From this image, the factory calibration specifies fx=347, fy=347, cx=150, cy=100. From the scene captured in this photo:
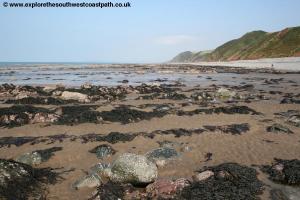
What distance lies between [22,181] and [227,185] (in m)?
4.17

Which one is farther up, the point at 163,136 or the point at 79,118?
the point at 79,118

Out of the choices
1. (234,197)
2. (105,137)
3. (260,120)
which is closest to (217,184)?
(234,197)

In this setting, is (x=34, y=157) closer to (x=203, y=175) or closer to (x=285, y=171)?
(x=203, y=175)

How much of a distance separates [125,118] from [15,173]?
6.34m

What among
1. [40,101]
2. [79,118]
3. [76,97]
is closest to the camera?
[79,118]

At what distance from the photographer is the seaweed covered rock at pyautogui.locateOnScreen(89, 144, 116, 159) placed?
363 inches

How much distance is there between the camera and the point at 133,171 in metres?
7.25

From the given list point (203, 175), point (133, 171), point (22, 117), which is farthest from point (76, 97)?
point (203, 175)

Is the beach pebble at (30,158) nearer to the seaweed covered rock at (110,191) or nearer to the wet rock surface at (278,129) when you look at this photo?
the seaweed covered rock at (110,191)

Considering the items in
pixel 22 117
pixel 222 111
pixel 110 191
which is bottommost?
pixel 110 191

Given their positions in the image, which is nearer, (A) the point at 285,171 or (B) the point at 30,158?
(A) the point at 285,171

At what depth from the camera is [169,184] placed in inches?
A: 277

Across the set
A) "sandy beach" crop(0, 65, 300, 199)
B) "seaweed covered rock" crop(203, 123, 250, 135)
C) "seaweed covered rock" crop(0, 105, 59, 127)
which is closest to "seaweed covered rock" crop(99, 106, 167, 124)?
"sandy beach" crop(0, 65, 300, 199)

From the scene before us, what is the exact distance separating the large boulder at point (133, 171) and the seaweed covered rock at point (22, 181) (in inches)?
54.6
